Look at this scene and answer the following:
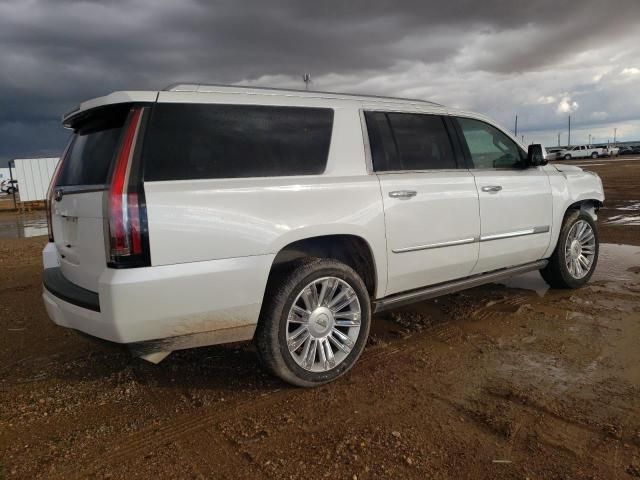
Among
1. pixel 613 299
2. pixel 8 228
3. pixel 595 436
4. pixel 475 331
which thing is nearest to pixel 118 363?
pixel 475 331

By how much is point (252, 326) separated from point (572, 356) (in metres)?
2.32

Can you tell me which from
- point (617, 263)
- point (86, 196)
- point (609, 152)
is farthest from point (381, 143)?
point (609, 152)

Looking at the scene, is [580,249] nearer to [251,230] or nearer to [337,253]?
[337,253]

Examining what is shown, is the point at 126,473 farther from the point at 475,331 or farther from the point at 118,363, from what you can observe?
the point at 475,331

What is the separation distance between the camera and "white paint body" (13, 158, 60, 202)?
68.4 feet

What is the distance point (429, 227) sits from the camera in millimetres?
3775

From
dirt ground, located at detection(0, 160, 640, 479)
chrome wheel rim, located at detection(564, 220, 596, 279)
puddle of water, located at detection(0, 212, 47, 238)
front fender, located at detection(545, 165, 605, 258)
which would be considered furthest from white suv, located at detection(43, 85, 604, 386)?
puddle of water, located at detection(0, 212, 47, 238)

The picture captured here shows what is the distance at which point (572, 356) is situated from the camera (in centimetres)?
361

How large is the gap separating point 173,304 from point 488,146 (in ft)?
10.6

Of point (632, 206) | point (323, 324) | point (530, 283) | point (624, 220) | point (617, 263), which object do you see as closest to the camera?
point (323, 324)

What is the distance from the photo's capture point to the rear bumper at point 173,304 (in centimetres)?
262

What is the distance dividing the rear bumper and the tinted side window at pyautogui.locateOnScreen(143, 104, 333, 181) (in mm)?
534

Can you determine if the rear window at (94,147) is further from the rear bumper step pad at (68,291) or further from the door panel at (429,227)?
the door panel at (429,227)

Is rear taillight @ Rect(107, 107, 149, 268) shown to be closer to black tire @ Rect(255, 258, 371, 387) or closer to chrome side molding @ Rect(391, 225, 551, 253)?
black tire @ Rect(255, 258, 371, 387)
